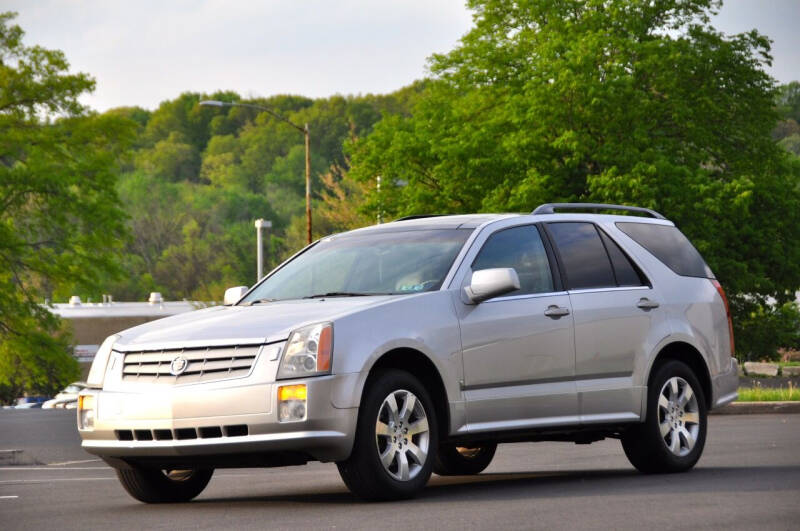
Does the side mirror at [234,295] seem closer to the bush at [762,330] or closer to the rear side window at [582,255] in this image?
the rear side window at [582,255]

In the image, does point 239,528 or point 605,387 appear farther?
point 605,387

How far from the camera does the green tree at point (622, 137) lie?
47.0m

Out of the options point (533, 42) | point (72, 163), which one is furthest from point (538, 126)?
point (72, 163)

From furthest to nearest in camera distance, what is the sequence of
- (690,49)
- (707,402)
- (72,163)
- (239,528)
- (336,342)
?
(72,163), (690,49), (707,402), (336,342), (239,528)

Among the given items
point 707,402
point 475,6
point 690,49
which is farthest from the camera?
point 475,6

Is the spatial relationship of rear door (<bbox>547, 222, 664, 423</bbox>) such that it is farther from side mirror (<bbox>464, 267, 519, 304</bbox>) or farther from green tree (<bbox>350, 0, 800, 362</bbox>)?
green tree (<bbox>350, 0, 800, 362</bbox>)

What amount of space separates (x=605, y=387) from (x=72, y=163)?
42.5m

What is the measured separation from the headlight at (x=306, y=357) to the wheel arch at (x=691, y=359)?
11.8ft

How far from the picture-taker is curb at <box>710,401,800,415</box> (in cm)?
2369

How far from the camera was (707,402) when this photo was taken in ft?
40.9

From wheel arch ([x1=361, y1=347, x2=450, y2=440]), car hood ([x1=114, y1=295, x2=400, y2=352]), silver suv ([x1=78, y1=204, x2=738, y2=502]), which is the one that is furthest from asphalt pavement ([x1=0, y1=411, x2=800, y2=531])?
car hood ([x1=114, y1=295, x2=400, y2=352])

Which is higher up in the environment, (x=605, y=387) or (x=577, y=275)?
(x=577, y=275)

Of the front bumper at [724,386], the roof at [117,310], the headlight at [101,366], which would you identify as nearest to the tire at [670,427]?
the front bumper at [724,386]

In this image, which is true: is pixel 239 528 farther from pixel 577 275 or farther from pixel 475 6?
pixel 475 6
